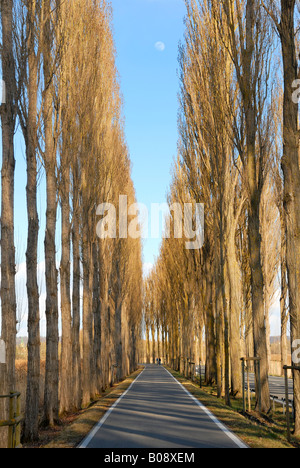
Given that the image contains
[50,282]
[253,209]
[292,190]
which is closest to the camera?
[292,190]

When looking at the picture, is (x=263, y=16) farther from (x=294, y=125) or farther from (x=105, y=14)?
(x=105, y=14)

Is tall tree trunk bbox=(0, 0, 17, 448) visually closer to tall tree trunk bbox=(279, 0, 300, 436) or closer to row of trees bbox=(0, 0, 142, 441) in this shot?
row of trees bbox=(0, 0, 142, 441)

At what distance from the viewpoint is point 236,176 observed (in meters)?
22.4

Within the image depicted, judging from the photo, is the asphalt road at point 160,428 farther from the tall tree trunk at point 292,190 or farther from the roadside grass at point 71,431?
the tall tree trunk at point 292,190

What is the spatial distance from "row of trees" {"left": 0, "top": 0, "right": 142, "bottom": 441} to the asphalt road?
177 cm

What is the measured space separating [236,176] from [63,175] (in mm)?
7609

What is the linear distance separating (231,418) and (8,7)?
9.69 metres

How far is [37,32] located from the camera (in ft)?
45.4

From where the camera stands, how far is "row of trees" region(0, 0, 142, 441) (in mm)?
11367

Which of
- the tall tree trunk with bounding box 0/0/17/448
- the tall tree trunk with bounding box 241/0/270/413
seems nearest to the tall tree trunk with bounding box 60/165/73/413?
the tall tree trunk with bounding box 241/0/270/413

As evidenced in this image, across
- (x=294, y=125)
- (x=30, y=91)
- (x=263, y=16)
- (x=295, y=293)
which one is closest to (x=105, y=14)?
(x=263, y=16)

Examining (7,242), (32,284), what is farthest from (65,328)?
(7,242)

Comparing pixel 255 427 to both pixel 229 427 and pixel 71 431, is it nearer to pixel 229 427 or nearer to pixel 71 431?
pixel 229 427

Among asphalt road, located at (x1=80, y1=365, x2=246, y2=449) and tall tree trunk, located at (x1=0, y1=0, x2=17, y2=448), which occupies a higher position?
tall tree trunk, located at (x1=0, y1=0, x2=17, y2=448)
